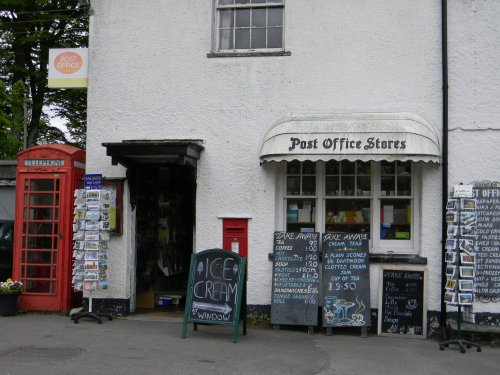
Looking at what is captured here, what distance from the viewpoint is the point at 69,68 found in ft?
34.8

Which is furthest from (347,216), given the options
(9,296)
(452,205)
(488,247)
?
(9,296)

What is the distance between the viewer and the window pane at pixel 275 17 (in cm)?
1016

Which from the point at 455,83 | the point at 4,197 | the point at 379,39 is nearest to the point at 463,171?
the point at 455,83

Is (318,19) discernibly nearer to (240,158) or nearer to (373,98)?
(373,98)

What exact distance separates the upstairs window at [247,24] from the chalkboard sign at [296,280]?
351cm

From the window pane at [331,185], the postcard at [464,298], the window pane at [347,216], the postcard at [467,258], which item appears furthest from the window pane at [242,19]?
the postcard at [464,298]

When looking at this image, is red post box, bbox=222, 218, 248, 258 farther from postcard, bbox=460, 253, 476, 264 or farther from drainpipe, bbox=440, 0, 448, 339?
postcard, bbox=460, 253, 476, 264

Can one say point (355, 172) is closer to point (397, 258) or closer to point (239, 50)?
point (397, 258)

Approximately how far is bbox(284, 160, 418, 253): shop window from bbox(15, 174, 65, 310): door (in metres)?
4.22

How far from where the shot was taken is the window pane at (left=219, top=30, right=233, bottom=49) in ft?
33.9

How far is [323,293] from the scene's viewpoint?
9.20 m

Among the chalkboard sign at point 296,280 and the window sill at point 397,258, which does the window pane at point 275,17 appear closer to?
the chalkboard sign at point 296,280

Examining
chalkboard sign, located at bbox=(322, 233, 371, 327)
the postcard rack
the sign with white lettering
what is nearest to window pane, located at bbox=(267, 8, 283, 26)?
chalkboard sign, located at bbox=(322, 233, 371, 327)

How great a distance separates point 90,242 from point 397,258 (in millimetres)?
5114
